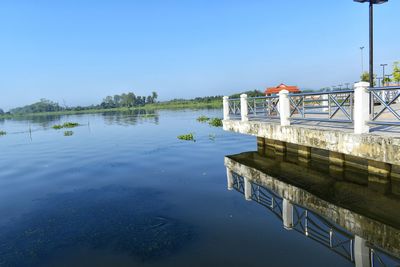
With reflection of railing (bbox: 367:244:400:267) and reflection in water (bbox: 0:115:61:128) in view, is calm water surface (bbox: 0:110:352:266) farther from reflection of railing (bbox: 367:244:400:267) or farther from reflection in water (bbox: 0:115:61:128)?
reflection in water (bbox: 0:115:61:128)

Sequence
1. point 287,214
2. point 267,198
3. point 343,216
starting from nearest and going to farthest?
point 343,216, point 287,214, point 267,198

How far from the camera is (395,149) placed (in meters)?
6.57

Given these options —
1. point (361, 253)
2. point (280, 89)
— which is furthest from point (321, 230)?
point (280, 89)

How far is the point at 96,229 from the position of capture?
7.41 m

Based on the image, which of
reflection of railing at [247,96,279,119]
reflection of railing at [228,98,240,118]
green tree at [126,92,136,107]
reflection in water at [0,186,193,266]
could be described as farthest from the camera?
green tree at [126,92,136,107]

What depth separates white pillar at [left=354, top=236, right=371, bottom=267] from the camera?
5274mm

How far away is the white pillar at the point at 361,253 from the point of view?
5274 millimetres

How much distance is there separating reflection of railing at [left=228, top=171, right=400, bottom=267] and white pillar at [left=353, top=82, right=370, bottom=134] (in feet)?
8.13

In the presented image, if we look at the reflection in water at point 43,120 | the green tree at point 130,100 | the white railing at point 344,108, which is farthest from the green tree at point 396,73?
the green tree at point 130,100

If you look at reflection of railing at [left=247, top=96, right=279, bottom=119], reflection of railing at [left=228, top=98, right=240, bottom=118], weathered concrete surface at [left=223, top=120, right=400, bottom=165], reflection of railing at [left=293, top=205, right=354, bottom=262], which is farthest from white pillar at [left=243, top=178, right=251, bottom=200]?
reflection of railing at [left=228, top=98, right=240, bottom=118]

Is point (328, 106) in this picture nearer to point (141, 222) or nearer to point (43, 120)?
point (141, 222)

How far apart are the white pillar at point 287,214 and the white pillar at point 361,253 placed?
1396mm

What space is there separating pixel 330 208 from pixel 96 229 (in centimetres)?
596

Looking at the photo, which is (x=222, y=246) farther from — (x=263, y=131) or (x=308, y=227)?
(x=263, y=131)
